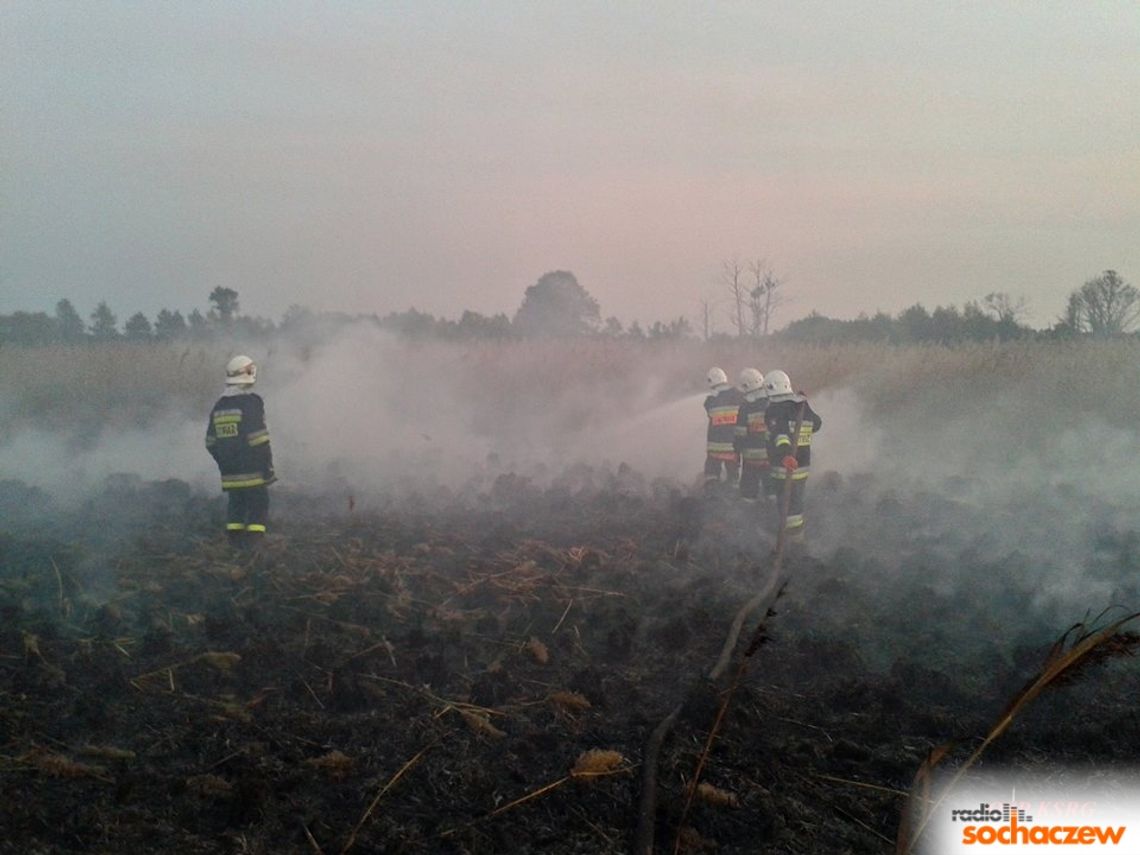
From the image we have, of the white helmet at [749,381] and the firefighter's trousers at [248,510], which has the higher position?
the white helmet at [749,381]

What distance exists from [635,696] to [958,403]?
15.4 meters

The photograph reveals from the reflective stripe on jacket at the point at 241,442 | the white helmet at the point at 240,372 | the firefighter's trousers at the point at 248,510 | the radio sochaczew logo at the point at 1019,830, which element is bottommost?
the radio sochaczew logo at the point at 1019,830

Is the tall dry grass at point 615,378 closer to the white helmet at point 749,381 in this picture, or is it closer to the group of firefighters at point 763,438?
the group of firefighters at point 763,438

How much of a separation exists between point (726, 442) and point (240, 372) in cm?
638

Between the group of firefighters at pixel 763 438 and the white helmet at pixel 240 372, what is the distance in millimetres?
5669

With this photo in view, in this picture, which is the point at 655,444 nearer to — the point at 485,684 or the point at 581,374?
the point at 581,374

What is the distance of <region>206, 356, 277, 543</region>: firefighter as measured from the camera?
348 inches

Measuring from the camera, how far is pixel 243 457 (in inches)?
348

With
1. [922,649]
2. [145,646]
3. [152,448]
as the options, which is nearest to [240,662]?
[145,646]

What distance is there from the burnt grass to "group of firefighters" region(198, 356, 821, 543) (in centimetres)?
57

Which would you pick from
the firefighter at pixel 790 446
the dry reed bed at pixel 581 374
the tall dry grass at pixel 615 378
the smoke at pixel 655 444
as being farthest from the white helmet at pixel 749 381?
the dry reed bed at pixel 581 374

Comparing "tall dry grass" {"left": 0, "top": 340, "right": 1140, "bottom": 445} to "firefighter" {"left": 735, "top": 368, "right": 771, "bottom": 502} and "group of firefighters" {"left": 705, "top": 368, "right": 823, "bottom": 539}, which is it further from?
"firefighter" {"left": 735, "top": 368, "right": 771, "bottom": 502}

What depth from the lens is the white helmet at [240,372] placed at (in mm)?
9203

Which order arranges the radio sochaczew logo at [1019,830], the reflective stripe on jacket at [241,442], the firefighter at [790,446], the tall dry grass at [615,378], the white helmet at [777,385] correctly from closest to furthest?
the radio sochaczew logo at [1019,830]
the reflective stripe on jacket at [241,442]
the firefighter at [790,446]
the white helmet at [777,385]
the tall dry grass at [615,378]
